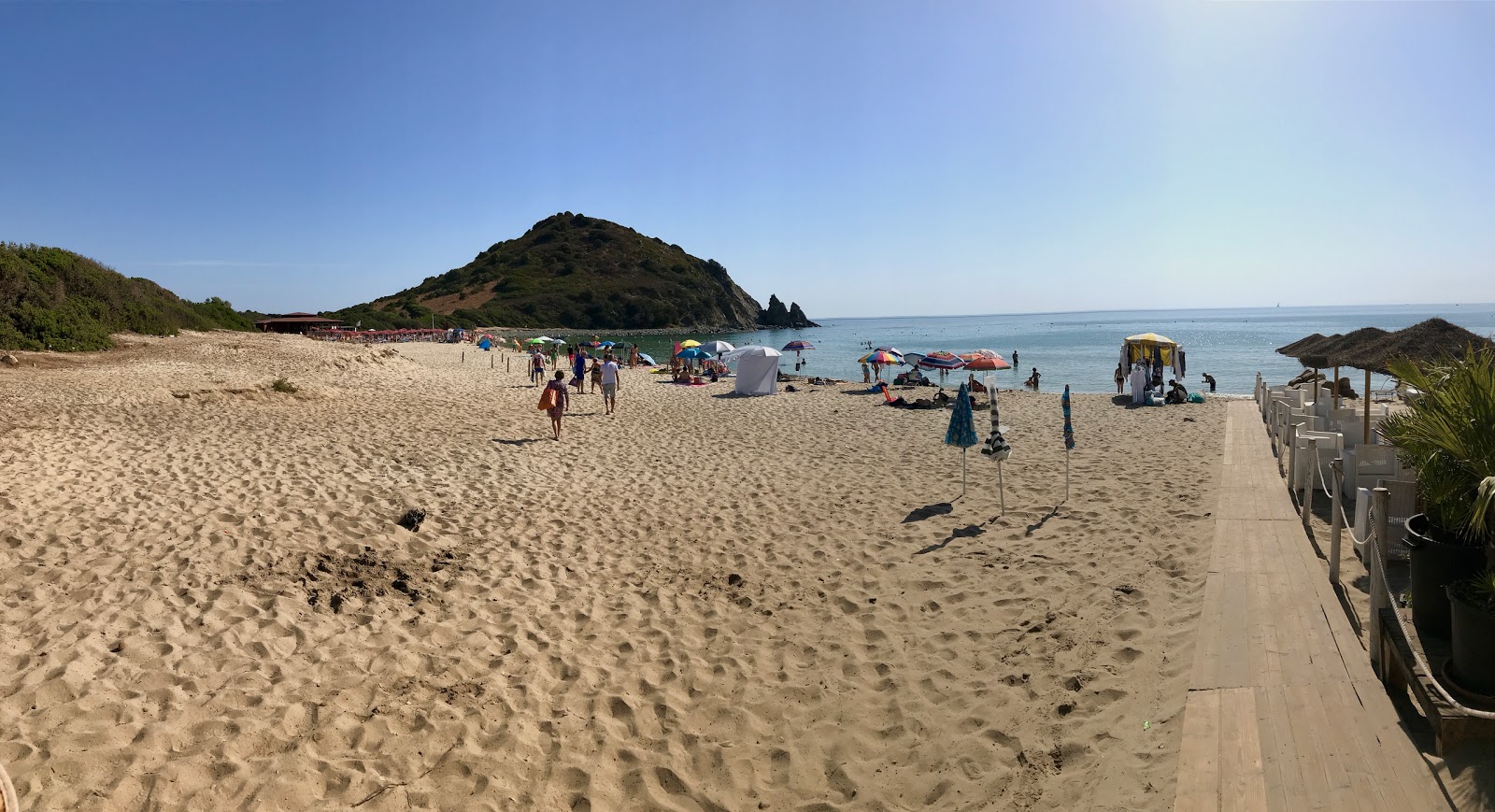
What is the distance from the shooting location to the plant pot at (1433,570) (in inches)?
156

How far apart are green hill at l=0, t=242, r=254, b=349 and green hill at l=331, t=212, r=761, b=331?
5871 cm

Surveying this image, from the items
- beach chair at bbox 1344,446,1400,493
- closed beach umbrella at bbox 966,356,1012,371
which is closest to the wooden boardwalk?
beach chair at bbox 1344,446,1400,493

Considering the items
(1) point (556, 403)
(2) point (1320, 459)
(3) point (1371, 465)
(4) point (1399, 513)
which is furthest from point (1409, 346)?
(1) point (556, 403)

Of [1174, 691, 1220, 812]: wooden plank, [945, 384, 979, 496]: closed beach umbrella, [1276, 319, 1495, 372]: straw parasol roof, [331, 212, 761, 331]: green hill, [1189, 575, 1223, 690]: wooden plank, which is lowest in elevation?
[1174, 691, 1220, 812]: wooden plank

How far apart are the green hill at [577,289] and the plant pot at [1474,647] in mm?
90993

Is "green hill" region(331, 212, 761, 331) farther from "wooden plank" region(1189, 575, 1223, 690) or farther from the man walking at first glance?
"wooden plank" region(1189, 575, 1223, 690)

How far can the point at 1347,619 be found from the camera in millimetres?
4660

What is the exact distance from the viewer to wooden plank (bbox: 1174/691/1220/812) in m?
3.09

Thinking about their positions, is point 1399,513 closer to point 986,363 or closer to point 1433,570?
point 1433,570

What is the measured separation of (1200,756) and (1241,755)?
0.17 m

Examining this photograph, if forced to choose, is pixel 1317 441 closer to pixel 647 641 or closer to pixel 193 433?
pixel 647 641

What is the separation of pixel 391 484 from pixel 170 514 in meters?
2.19

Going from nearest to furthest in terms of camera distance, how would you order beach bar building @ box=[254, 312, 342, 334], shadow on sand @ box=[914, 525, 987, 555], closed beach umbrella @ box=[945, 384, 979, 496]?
shadow on sand @ box=[914, 525, 987, 555] → closed beach umbrella @ box=[945, 384, 979, 496] → beach bar building @ box=[254, 312, 342, 334]

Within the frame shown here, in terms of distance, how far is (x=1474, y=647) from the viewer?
3344 millimetres
